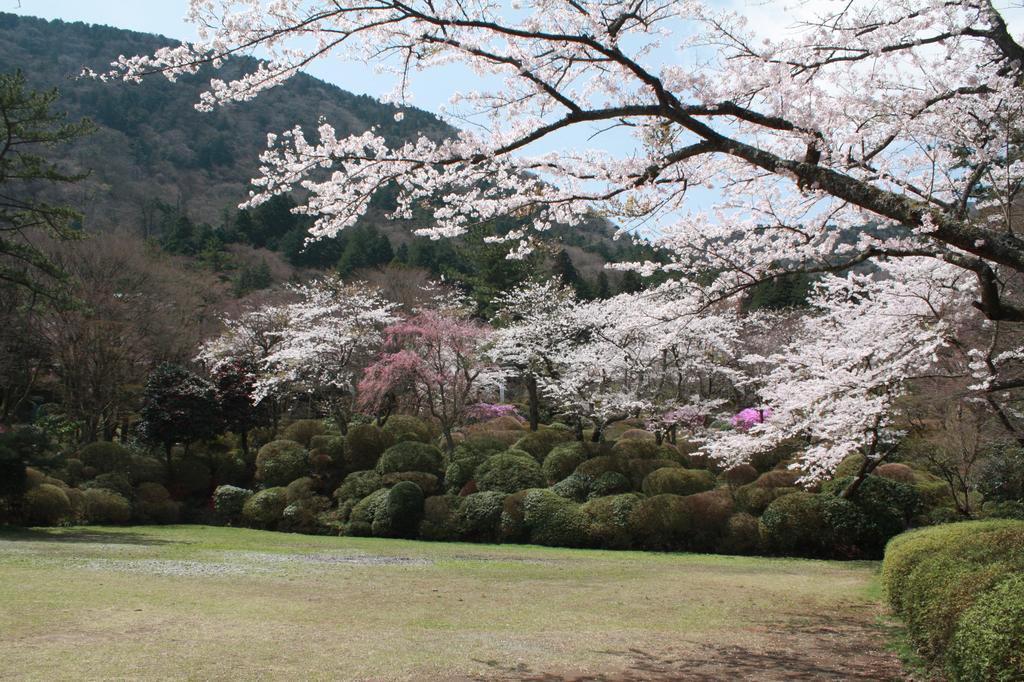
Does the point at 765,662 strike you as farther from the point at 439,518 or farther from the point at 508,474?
the point at 508,474

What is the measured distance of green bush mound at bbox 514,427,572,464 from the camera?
1802 centimetres

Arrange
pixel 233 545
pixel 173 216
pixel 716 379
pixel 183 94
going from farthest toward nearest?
1. pixel 183 94
2. pixel 173 216
3. pixel 716 379
4. pixel 233 545

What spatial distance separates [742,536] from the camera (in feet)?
45.1

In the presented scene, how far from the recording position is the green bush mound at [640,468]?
627 inches

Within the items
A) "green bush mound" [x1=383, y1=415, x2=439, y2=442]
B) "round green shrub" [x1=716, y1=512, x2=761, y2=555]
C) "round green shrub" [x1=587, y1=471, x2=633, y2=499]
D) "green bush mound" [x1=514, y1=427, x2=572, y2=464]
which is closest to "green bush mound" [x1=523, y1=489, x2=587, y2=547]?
"round green shrub" [x1=587, y1=471, x2=633, y2=499]

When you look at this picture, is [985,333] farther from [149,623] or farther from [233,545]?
[233,545]

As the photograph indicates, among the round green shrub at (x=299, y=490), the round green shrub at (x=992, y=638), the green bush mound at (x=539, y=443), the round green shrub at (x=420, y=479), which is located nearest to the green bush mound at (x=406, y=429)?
the round green shrub at (x=420, y=479)

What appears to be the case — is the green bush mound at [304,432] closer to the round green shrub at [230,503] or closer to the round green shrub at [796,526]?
the round green shrub at [230,503]

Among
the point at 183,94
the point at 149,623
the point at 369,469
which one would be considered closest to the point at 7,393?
the point at 369,469

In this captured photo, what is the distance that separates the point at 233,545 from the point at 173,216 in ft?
146

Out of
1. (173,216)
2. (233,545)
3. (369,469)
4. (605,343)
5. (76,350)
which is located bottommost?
(233,545)

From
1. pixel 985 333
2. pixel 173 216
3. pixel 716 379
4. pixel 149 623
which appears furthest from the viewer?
pixel 173 216

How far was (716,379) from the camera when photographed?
79.2 ft

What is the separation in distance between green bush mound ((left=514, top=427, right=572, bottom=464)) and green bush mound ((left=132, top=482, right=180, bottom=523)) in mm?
7036
